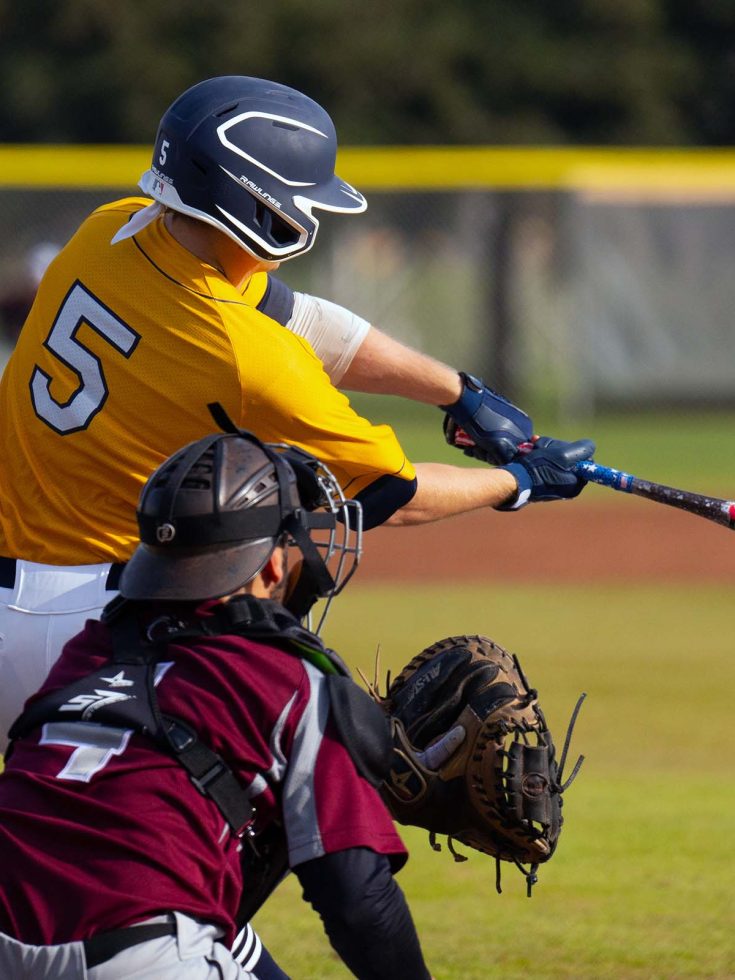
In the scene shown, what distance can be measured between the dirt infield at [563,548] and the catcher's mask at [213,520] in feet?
31.9

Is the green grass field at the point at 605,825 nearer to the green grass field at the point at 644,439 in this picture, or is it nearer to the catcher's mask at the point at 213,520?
the catcher's mask at the point at 213,520

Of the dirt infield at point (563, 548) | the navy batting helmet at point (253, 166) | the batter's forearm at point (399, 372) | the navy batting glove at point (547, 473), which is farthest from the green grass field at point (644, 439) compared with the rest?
the navy batting helmet at point (253, 166)

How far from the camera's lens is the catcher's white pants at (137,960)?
2545 millimetres

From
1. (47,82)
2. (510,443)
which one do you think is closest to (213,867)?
(510,443)

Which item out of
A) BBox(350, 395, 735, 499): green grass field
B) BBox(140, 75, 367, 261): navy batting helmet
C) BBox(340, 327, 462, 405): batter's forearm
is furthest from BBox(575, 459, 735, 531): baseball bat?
BBox(350, 395, 735, 499): green grass field

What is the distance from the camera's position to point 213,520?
2666mm

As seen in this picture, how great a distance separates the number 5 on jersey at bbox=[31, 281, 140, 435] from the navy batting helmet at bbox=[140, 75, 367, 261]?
276 mm

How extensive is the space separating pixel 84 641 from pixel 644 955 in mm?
2387

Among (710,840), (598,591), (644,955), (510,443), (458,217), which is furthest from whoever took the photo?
(458,217)

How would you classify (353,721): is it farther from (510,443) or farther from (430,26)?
(430,26)

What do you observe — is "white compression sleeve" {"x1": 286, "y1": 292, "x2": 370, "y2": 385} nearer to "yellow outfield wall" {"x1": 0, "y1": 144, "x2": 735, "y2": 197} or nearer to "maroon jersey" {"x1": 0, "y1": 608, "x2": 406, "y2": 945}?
"maroon jersey" {"x1": 0, "y1": 608, "x2": 406, "y2": 945}

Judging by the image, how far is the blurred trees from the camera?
29734 mm

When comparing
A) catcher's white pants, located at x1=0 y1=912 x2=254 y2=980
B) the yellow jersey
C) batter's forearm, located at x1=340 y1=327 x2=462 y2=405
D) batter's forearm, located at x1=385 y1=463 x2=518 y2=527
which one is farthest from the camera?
batter's forearm, located at x1=340 y1=327 x2=462 y2=405

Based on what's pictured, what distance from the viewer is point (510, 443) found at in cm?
413
